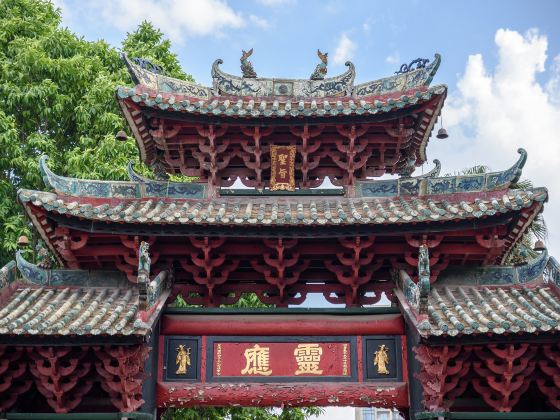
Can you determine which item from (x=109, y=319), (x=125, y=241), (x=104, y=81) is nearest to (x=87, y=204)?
(x=125, y=241)

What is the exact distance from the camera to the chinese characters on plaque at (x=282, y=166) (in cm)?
1200

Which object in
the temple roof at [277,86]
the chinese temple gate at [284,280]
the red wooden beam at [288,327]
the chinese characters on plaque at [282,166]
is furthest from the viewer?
the temple roof at [277,86]

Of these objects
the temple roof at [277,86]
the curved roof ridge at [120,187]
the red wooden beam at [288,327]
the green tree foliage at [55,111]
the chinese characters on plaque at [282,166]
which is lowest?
the red wooden beam at [288,327]

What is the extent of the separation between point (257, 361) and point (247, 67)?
19.9 ft

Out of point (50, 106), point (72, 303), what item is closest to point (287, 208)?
point (72, 303)

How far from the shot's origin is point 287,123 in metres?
11.7

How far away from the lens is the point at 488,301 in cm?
1044

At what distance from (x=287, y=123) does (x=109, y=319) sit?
462 centimetres

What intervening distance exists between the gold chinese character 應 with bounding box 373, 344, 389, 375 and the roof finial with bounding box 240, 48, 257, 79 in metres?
6.01

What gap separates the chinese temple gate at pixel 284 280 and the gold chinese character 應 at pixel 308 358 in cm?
2

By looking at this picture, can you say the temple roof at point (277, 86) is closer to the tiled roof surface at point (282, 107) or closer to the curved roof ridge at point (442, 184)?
the tiled roof surface at point (282, 107)

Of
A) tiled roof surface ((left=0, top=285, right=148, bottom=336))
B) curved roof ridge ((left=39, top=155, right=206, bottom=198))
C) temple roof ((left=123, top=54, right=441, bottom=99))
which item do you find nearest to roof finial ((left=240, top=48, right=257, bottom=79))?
temple roof ((left=123, top=54, right=441, bottom=99))

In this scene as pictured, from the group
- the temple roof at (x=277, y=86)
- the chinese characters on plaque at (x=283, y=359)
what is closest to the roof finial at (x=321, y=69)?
the temple roof at (x=277, y=86)

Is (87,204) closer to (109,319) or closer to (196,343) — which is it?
(109,319)
